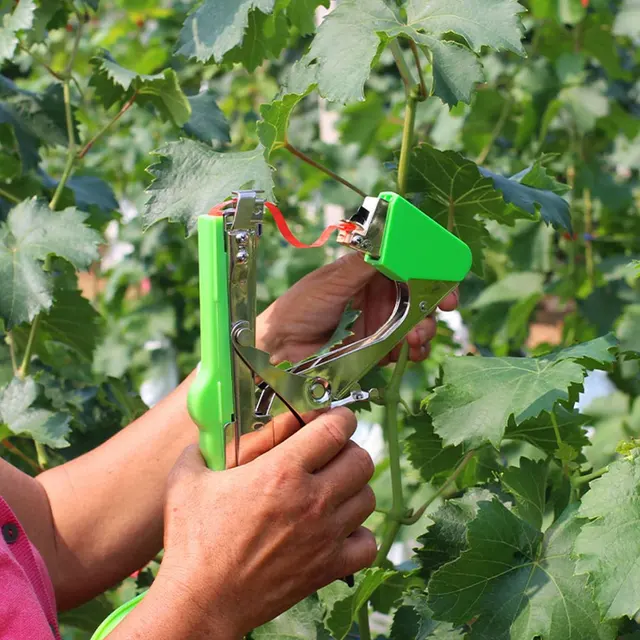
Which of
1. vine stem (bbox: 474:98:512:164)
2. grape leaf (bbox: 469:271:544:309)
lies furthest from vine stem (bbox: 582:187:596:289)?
vine stem (bbox: 474:98:512:164)

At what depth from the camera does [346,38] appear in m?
1.15

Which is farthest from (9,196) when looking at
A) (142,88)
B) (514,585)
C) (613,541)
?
(613,541)

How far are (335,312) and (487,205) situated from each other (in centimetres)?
24

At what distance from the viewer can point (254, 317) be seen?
3.41 ft

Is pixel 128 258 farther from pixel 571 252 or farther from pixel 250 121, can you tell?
pixel 571 252

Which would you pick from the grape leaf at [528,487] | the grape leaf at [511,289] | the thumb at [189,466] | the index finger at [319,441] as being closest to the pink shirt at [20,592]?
the thumb at [189,466]

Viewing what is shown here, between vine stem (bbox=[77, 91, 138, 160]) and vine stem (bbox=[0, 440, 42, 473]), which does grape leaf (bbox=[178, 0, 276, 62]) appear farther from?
vine stem (bbox=[0, 440, 42, 473])

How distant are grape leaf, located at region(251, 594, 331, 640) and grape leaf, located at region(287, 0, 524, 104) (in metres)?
0.65

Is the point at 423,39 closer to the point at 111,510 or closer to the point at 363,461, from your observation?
the point at 363,461

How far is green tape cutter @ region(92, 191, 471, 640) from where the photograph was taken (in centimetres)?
100

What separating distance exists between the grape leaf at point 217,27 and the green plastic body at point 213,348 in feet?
1.34

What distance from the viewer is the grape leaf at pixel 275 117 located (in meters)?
1.18

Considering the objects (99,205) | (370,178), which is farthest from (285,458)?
(370,178)

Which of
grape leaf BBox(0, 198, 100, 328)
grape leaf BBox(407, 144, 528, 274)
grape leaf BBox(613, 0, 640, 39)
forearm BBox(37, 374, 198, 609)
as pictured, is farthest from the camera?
grape leaf BBox(613, 0, 640, 39)
